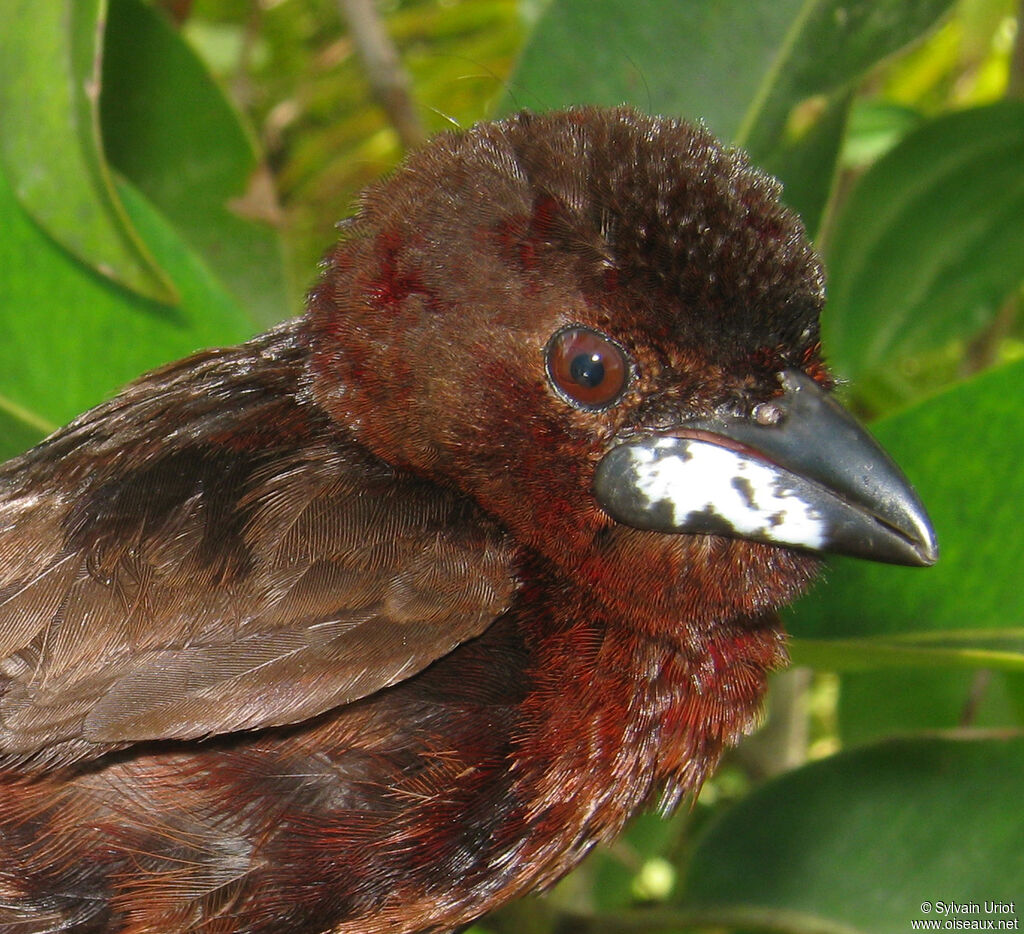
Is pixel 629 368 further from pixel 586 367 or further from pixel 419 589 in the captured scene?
pixel 419 589

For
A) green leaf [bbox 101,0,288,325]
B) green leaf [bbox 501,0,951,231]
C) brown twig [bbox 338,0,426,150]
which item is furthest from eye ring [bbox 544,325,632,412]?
brown twig [bbox 338,0,426,150]

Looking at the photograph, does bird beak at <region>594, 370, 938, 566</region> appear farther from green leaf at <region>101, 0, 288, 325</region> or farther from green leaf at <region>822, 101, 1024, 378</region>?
green leaf at <region>101, 0, 288, 325</region>

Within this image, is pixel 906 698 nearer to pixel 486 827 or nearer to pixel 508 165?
pixel 486 827

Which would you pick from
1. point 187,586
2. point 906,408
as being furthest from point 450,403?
point 906,408

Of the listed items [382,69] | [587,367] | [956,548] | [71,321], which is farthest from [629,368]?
[382,69]

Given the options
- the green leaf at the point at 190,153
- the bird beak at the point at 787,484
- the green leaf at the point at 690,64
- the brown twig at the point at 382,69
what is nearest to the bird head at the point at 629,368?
the bird beak at the point at 787,484
